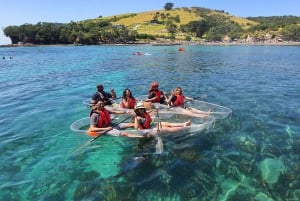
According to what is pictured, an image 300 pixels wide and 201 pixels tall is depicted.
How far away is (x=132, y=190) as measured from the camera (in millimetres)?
11508

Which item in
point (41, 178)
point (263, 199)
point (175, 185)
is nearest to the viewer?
point (263, 199)

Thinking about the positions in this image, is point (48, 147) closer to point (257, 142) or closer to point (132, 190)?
point (132, 190)

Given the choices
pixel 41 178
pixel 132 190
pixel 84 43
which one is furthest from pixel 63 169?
pixel 84 43

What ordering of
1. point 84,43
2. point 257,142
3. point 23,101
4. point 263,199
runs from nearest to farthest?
point 263,199 → point 257,142 → point 23,101 → point 84,43

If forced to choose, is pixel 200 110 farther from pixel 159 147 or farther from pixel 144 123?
pixel 159 147

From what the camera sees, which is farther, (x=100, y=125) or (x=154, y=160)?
(x=100, y=125)

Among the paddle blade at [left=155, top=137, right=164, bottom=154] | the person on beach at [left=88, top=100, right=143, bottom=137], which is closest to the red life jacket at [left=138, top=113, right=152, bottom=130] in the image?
the person on beach at [left=88, top=100, right=143, bottom=137]

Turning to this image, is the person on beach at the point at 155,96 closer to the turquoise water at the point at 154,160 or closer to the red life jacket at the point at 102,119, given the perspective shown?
the turquoise water at the point at 154,160

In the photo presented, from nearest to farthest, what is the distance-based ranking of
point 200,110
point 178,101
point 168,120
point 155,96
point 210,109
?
point 168,120 → point 210,109 → point 178,101 → point 200,110 → point 155,96

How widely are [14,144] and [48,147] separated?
208 centimetres

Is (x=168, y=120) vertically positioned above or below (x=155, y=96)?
below

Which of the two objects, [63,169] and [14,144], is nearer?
[63,169]

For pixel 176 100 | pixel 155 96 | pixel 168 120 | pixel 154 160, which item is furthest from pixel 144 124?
pixel 155 96

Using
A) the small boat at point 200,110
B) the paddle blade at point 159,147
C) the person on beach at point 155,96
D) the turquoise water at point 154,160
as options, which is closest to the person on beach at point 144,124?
the turquoise water at point 154,160
